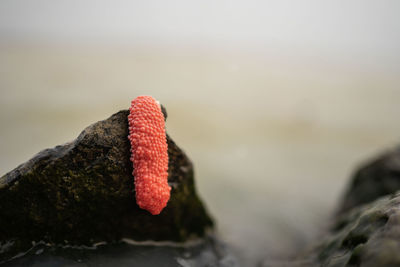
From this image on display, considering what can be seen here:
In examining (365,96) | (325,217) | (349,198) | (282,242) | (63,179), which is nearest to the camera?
(63,179)

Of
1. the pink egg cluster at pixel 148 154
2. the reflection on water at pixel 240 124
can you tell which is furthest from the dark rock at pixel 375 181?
the pink egg cluster at pixel 148 154

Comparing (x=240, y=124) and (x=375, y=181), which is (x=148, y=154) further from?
(x=240, y=124)

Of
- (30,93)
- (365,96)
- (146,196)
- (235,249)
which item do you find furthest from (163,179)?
(365,96)

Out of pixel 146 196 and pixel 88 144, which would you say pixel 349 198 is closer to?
pixel 146 196

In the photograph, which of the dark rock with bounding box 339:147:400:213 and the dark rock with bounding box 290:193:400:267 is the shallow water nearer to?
the dark rock with bounding box 290:193:400:267

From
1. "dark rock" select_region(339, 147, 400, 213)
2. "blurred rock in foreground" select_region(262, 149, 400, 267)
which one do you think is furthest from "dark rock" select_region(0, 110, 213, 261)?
"dark rock" select_region(339, 147, 400, 213)

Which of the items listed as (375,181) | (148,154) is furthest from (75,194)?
(375,181)

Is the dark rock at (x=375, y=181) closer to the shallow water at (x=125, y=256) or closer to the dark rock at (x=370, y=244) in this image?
the dark rock at (x=370, y=244)
